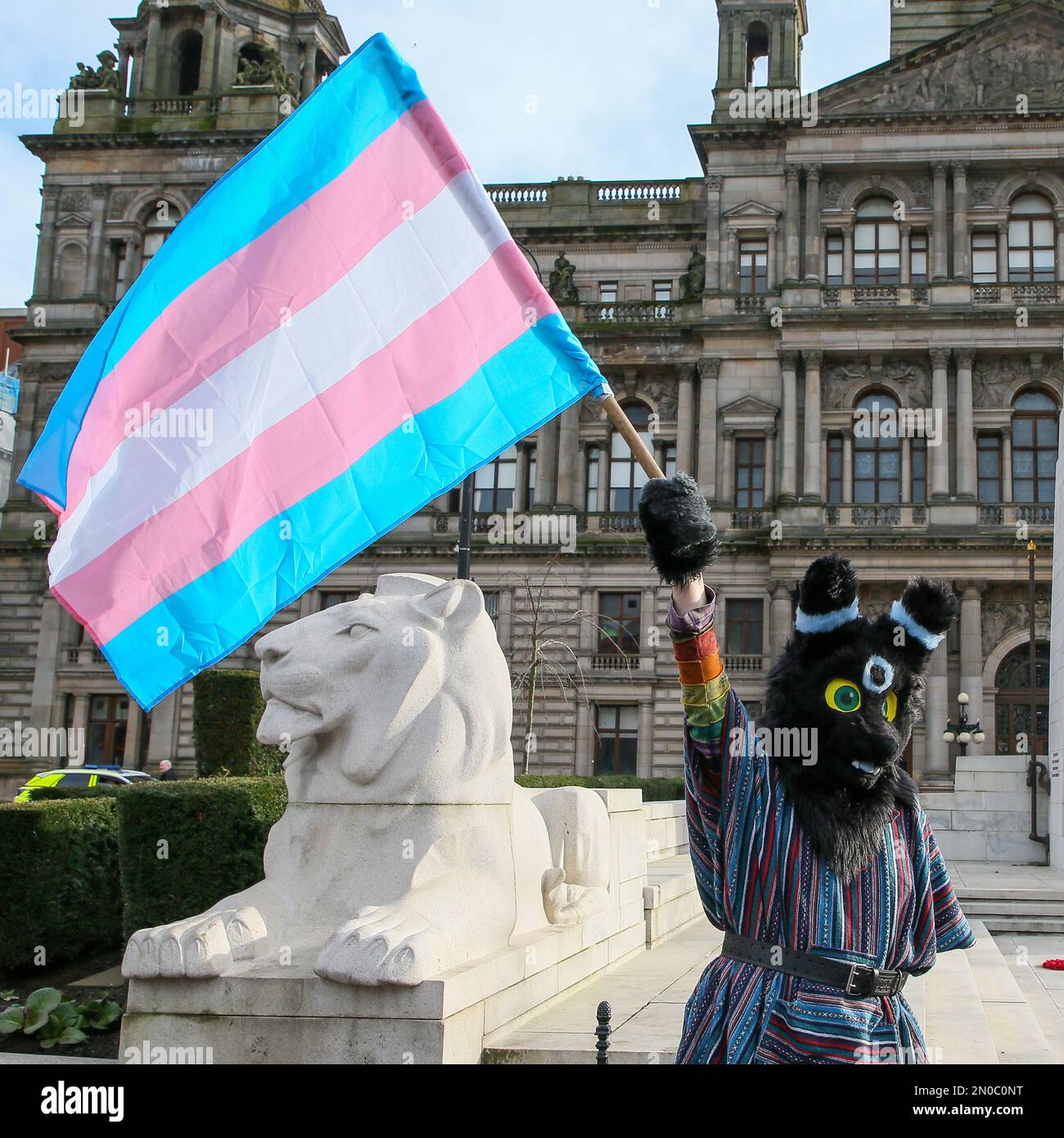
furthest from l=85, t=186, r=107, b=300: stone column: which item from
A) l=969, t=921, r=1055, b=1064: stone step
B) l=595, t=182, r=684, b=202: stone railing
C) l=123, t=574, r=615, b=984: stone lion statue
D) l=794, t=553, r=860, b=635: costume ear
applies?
l=794, t=553, r=860, b=635: costume ear

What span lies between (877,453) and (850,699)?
35921mm

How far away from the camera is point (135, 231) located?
143ft

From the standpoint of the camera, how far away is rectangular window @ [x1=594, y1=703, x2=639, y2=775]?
3788 centimetres

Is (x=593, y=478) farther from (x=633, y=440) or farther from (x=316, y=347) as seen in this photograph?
(x=633, y=440)

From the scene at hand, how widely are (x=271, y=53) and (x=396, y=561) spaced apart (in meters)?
18.8

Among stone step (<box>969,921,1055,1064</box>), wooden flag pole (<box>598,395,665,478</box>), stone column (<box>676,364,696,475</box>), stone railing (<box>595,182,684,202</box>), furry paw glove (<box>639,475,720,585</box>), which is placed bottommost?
stone step (<box>969,921,1055,1064</box>)

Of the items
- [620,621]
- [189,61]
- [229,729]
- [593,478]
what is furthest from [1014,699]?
[189,61]

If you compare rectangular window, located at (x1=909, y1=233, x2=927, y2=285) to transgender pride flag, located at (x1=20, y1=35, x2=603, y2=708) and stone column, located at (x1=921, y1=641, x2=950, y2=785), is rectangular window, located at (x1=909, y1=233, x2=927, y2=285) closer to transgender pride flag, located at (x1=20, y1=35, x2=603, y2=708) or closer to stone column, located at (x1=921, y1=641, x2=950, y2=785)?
stone column, located at (x1=921, y1=641, x2=950, y2=785)

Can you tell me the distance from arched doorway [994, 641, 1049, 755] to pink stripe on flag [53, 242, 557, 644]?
1271 inches

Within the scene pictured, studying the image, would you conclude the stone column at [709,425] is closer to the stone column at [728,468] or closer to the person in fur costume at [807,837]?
the stone column at [728,468]

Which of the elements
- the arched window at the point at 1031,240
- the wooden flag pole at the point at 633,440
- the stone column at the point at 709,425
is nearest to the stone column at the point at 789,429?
the stone column at the point at 709,425

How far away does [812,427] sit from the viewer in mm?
37875

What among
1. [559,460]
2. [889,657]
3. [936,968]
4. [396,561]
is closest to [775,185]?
[559,460]
